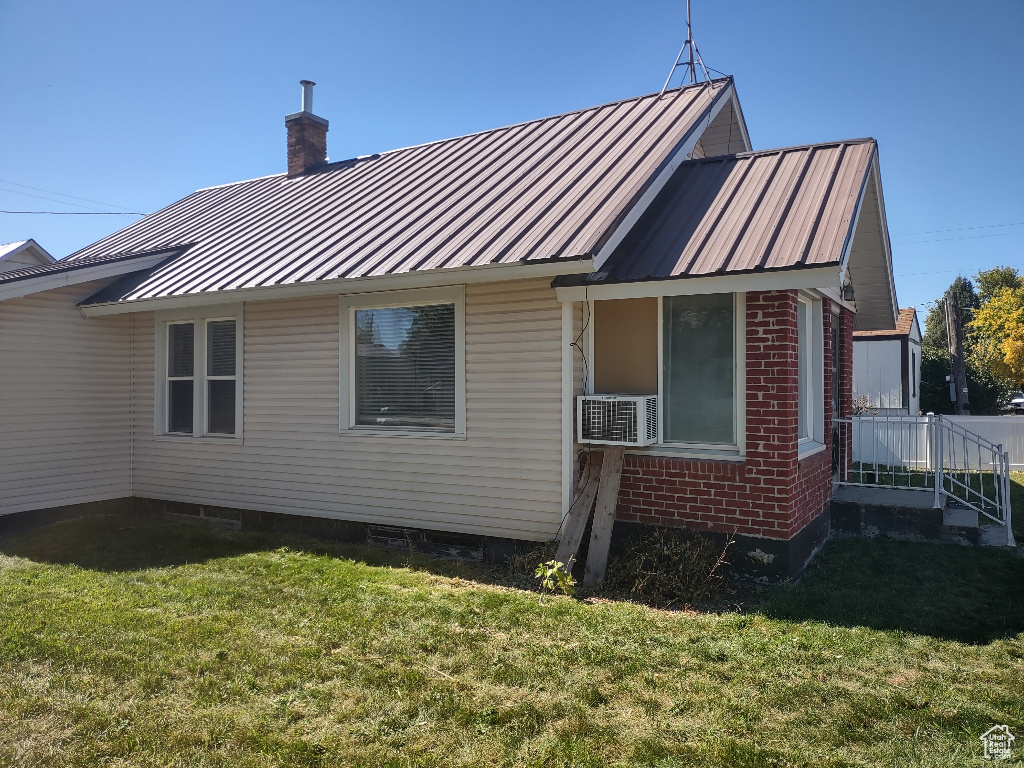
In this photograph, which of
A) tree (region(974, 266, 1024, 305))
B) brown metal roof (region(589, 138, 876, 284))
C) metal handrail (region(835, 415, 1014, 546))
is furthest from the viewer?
tree (region(974, 266, 1024, 305))

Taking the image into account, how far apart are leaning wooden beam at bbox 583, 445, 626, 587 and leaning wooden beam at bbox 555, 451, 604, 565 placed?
10cm

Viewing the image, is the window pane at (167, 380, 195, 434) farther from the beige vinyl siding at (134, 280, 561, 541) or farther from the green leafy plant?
the green leafy plant

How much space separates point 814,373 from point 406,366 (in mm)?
4736

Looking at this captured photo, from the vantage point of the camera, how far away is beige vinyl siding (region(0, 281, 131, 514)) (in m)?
8.44

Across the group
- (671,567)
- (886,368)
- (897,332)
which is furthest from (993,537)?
(897,332)

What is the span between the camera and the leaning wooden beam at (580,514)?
6.03 m

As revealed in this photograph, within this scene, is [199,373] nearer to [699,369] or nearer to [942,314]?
[699,369]

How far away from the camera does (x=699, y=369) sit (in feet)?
21.3

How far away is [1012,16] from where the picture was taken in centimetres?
880

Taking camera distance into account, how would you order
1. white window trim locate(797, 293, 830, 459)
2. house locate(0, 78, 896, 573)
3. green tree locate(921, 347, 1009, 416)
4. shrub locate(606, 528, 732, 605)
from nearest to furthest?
shrub locate(606, 528, 732, 605), house locate(0, 78, 896, 573), white window trim locate(797, 293, 830, 459), green tree locate(921, 347, 1009, 416)

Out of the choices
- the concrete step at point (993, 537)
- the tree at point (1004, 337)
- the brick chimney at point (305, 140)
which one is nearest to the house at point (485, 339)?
the concrete step at point (993, 537)

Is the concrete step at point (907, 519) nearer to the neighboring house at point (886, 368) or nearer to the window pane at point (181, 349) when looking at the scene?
the window pane at point (181, 349)

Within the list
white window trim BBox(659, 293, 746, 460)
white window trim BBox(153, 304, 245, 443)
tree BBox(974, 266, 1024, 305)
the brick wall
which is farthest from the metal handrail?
tree BBox(974, 266, 1024, 305)

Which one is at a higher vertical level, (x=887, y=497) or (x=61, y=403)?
(x=61, y=403)
